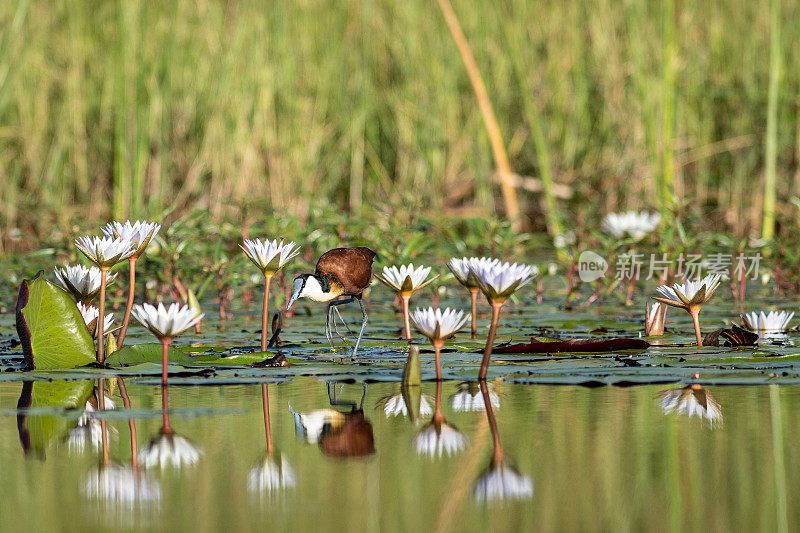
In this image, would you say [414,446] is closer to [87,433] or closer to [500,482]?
[500,482]

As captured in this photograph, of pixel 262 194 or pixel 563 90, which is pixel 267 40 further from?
pixel 563 90

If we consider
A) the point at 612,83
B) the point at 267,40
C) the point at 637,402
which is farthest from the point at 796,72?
the point at 637,402

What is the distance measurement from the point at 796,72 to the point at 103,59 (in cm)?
515

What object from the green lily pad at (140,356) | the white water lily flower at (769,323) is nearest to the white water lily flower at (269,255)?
the green lily pad at (140,356)

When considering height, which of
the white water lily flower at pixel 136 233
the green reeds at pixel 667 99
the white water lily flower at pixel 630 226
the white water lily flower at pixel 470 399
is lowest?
the white water lily flower at pixel 470 399

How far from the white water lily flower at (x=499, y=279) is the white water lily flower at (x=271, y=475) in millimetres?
882

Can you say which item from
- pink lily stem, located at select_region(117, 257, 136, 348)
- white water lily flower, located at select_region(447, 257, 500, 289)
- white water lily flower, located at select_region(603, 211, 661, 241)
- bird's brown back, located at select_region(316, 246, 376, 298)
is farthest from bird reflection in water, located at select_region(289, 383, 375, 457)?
white water lily flower, located at select_region(603, 211, 661, 241)

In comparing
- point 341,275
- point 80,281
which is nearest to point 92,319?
point 80,281

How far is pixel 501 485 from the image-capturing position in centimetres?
200

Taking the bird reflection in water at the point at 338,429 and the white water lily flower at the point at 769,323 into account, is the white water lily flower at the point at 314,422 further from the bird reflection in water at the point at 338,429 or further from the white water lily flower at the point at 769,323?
the white water lily flower at the point at 769,323

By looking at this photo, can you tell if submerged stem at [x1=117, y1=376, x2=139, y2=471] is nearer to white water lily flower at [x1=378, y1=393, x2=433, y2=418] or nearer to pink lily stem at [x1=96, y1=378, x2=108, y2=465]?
pink lily stem at [x1=96, y1=378, x2=108, y2=465]

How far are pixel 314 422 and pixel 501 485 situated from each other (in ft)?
2.45

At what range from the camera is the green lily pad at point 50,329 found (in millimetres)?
3354

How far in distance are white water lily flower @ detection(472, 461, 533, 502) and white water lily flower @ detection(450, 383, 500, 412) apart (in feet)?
2.11
